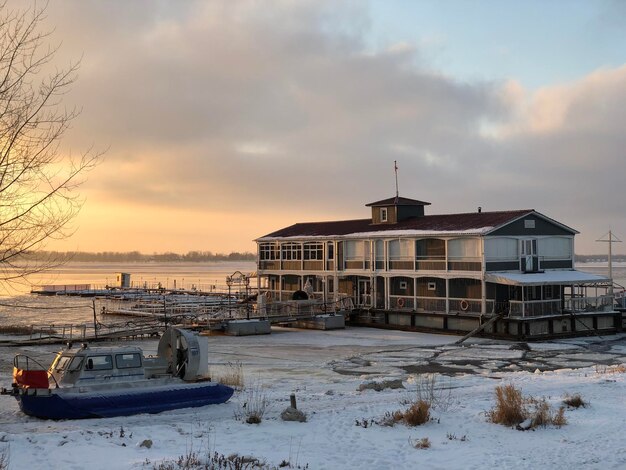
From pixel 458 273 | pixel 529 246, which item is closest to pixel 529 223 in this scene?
pixel 529 246

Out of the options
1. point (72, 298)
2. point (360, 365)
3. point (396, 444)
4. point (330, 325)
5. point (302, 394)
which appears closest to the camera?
point (396, 444)

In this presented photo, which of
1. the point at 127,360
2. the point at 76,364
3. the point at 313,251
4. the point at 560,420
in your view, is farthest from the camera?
the point at 313,251

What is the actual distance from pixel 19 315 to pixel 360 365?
4188cm

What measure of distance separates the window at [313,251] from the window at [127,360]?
33.3m

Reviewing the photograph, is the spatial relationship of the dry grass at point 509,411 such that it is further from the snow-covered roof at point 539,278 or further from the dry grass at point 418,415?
the snow-covered roof at point 539,278

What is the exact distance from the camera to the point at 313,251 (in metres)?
51.8

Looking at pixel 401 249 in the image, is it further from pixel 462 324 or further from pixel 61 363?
pixel 61 363

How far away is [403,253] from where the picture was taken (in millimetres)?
45406

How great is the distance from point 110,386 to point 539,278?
94.1ft

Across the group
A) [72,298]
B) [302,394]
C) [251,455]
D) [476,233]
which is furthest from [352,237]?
[72,298]

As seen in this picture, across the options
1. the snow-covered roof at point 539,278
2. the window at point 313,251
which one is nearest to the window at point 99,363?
the snow-covered roof at point 539,278

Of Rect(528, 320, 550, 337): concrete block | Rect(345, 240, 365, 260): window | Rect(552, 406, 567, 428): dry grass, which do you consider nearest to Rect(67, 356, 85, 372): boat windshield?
Rect(552, 406, 567, 428): dry grass

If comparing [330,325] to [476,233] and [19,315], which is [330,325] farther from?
[19,315]

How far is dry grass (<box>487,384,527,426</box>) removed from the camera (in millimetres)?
14016
